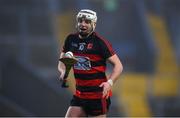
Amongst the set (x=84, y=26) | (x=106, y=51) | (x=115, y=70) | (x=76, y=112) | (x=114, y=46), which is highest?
(x=84, y=26)

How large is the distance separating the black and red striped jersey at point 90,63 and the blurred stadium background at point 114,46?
429 centimetres

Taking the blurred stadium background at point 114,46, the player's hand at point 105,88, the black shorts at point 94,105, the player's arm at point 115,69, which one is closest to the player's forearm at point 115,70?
the player's arm at point 115,69

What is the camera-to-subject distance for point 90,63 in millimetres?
6109

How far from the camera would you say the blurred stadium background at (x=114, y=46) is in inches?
410

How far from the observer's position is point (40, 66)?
1050 cm

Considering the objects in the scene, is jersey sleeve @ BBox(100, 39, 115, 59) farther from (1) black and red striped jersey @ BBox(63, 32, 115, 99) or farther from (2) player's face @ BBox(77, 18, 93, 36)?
(2) player's face @ BBox(77, 18, 93, 36)

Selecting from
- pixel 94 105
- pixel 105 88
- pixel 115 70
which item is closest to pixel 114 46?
pixel 94 105

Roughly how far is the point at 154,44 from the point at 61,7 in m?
1.76

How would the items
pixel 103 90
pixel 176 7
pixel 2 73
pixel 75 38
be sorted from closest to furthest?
1. pixel 103 90
2. pixel 75 38
3. pixel 2 73
4. pixel 176 7

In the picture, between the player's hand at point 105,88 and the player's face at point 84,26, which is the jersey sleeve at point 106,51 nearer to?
the player's face at point 84,26

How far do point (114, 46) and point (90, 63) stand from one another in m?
4.63

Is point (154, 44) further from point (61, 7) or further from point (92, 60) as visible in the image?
point (92, 60)

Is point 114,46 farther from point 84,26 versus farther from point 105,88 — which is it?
point 105,88

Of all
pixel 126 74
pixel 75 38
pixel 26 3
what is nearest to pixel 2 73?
pixel 26 3
